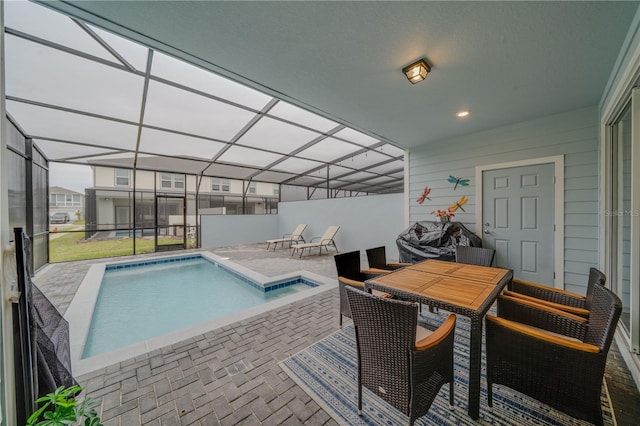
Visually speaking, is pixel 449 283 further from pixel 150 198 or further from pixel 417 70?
pixel 150 198

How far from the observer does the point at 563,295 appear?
1896 millimetres

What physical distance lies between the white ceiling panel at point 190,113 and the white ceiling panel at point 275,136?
0.30 m

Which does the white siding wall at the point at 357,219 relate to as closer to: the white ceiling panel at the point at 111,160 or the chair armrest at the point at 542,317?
the chair armrest at the point at 542,317

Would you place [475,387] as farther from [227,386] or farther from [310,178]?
[310,178]

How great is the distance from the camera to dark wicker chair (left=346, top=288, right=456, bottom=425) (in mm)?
1185

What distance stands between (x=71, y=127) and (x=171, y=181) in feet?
12.2

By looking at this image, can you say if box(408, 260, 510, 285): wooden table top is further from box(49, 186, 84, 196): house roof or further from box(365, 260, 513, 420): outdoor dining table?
box(49, 186, 84, 196): house roof

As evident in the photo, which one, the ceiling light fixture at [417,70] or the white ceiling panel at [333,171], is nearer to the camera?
the ceiling light fixture at [417,70]

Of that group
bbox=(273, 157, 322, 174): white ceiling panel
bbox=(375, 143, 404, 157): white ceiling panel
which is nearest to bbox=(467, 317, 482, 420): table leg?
bbox=(375, 143, 404, 157): white ceiling panel

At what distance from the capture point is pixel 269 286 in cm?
411

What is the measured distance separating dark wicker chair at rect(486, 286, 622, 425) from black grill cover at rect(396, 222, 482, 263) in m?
2.02

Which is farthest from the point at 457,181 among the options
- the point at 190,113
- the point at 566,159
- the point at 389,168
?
the point at 190,113

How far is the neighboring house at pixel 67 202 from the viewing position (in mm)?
6008

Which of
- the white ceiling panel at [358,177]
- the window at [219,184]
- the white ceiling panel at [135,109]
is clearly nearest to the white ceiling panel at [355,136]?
the white ceiling panel at [135,109]
